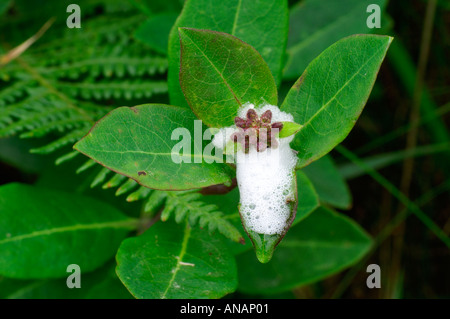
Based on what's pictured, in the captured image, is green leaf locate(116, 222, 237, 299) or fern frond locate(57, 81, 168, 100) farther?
fern frond locate(57, 81, 168, 100)

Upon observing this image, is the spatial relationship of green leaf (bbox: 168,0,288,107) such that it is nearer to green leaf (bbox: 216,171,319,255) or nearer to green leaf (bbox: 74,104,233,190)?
green leaf (bbox: 74,104,233,190)

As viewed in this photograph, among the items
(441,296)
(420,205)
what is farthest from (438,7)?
(441,296)

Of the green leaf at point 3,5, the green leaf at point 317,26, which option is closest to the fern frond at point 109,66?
the green leaf at point 3,5

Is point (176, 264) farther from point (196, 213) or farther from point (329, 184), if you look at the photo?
point (329, 184)

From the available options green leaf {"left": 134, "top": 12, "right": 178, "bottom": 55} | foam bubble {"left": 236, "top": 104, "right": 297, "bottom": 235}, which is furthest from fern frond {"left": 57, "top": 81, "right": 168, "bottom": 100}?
foam bubble {"left": 236, "top": 104, "right": 297, "bottom": 235}

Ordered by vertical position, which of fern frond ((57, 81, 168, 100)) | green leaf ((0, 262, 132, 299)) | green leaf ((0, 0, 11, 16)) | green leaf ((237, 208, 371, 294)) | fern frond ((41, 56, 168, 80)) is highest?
green leaf ((0, 0, 11, 16))

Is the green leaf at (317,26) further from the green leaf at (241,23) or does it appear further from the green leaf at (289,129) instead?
the green leaf at (289,129)
